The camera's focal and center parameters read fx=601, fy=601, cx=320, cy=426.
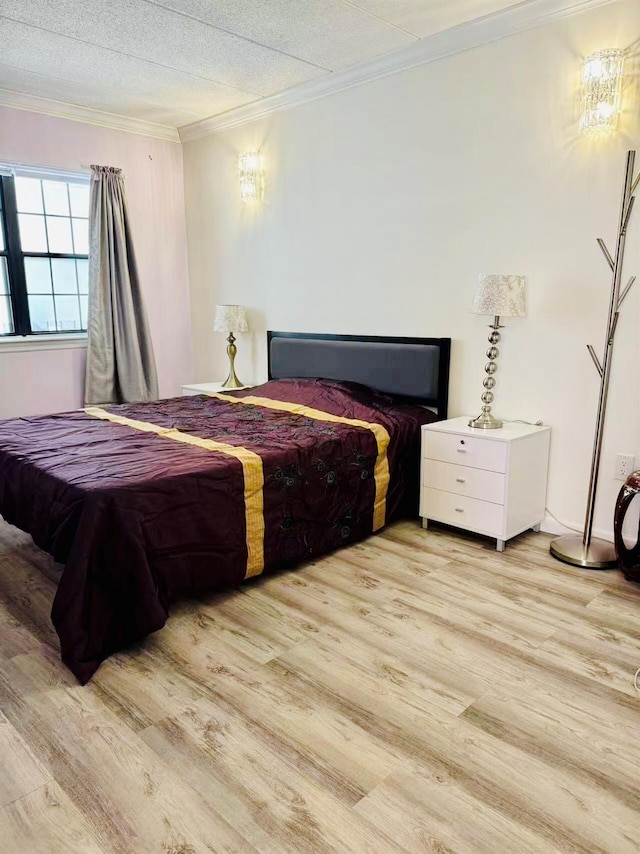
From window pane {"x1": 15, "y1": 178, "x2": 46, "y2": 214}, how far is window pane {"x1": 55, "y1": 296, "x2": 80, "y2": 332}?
0.64 m

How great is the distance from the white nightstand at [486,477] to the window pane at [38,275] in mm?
3078

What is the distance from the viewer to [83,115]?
4.34m

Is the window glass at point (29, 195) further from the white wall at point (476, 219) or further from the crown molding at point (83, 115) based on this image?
the white wall at point (476, 219)

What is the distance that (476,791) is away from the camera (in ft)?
4.94

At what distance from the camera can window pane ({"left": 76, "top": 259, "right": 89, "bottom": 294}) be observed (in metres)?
4.64

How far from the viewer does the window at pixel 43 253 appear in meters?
4.24

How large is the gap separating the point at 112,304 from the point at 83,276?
389 mm

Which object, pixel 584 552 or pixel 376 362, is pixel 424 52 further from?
pixel 584 552

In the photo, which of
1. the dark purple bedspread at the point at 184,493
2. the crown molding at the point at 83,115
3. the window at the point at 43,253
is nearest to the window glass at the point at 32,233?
the window at the point at 43,253

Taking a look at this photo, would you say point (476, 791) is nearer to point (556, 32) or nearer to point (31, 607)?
point (31, 607)

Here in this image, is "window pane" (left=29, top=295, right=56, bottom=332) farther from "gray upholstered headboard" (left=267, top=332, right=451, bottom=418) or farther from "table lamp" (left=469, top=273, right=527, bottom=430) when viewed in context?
"table lamp" (left=469, top=273, right=527, bottom=430)

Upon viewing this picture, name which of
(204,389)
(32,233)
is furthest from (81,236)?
(204,389)

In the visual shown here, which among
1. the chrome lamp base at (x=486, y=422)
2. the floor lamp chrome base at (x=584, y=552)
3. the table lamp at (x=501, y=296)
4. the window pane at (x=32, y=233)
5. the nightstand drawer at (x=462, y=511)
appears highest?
the window pane at (x=32, y=233)

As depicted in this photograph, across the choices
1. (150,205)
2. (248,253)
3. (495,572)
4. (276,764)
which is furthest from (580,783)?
(150,205)
